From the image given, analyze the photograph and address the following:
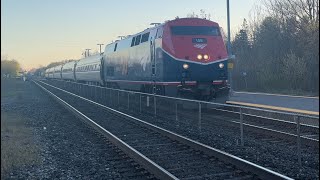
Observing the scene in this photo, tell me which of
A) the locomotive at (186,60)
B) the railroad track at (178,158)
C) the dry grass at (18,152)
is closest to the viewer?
the railroad track at (178,158)

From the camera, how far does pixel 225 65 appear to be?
1841 cm

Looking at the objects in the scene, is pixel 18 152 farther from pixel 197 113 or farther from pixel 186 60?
pixel 186 60

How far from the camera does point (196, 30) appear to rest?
18.2m

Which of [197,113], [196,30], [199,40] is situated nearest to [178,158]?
[197,113]

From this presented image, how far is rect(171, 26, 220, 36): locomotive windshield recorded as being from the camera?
58.2 feet

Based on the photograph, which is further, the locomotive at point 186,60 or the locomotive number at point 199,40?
the locomotive number at point 199,40

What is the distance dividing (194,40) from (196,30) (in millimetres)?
591

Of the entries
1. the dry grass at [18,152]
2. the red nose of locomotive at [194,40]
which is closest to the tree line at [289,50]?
the red nose of locomotive at [194,40]

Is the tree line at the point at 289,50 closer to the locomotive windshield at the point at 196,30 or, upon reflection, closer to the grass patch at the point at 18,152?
the locomotive windshield at the point at 196,30

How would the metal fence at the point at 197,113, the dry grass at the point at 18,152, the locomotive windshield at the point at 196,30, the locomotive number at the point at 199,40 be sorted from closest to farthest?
the dry grass at the point at 18,152 → the metal fence at the point at 197,113 → the locomotive windshield at the point at 196,30 → the locomotive number at the point at 199,40

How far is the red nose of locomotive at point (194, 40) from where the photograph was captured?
1745 centimetres

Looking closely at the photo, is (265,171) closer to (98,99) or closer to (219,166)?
(219,166)

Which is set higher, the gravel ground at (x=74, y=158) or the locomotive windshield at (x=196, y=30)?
the locomotive windshield at (x=196, y=30)

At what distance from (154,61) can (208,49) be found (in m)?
2.51
